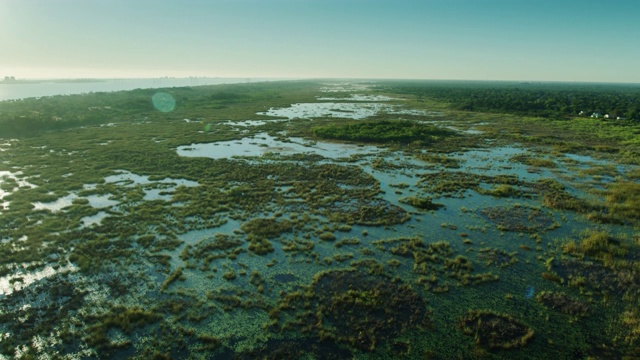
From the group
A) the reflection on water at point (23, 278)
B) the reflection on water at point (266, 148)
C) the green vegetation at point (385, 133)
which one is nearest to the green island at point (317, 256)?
the reflection on water at point (23, 278)

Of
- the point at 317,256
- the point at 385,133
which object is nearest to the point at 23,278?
the point at 317,256

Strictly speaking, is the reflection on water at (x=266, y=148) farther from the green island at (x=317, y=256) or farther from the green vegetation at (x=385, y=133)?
the green vegetation at (x=385, y=133)

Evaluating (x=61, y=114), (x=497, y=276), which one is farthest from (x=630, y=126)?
(x=61, y=114)

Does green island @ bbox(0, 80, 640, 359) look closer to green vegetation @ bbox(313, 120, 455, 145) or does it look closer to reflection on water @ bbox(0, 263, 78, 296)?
reflection on water @ bbox(0, 263, 78, 296)

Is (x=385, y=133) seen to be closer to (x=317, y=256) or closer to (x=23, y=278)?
(x=317, y=256)

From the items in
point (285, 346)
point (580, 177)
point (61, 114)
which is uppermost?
point (61, 114)

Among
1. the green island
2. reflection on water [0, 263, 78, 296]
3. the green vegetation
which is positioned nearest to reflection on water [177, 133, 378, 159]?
the green island

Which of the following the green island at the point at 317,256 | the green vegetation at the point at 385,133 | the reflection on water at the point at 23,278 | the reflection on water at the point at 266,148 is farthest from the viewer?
the green vegetation at the point at 385,133

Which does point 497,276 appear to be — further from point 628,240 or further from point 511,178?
point 511,178
